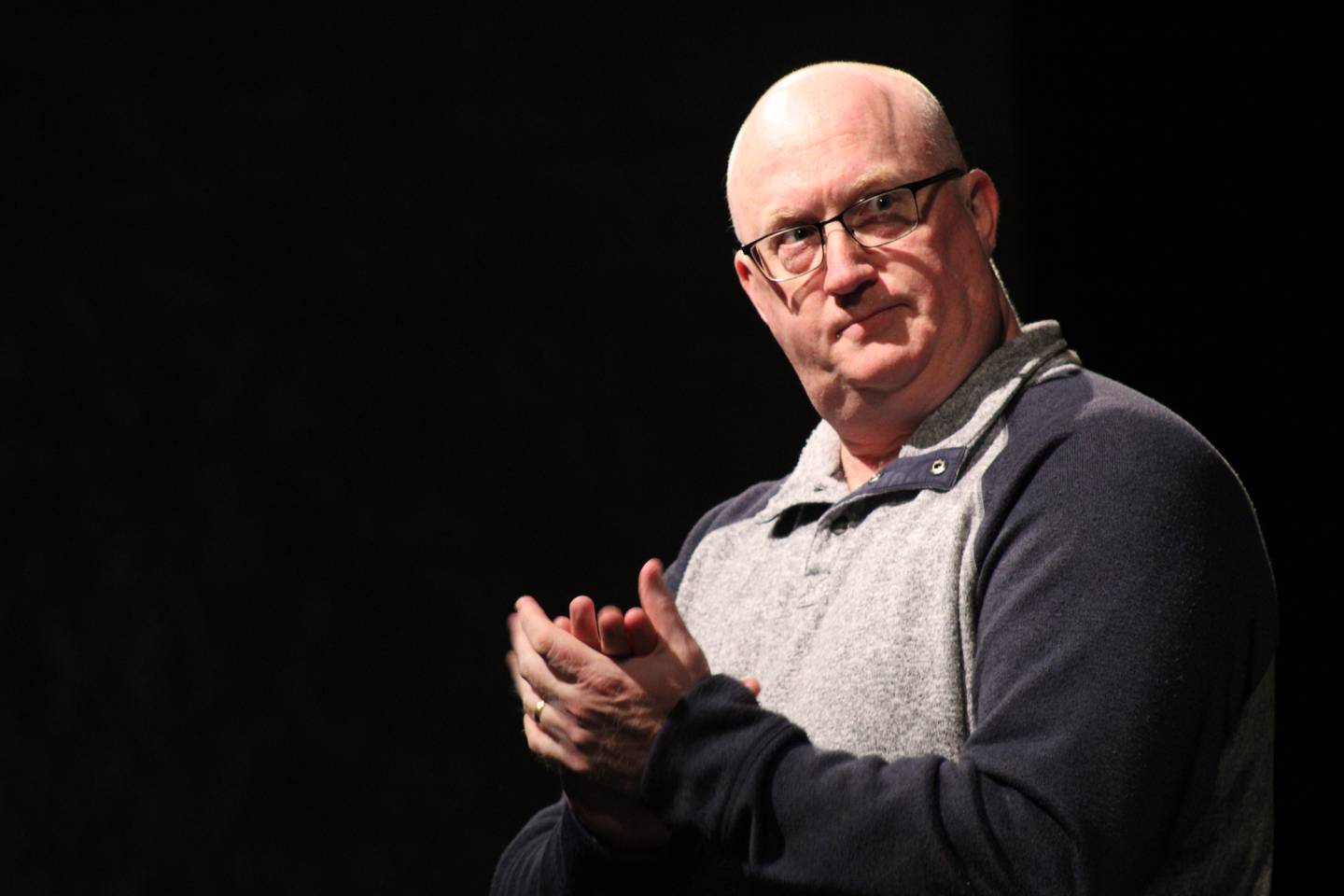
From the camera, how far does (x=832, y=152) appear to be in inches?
→ 55.0

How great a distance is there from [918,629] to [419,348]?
1314mm

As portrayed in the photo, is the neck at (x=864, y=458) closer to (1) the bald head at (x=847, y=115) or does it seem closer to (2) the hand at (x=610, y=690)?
(1) the bald head at (x=847, y=115)

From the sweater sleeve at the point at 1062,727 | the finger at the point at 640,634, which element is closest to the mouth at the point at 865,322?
the sweater sleeve at the point at 1062,727

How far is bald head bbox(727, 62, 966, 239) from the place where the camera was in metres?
1.41

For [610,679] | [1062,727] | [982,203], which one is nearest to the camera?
[1062,727]

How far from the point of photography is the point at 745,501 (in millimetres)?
1695

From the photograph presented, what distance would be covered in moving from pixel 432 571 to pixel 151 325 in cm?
59

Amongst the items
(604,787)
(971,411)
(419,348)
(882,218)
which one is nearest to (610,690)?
(604,787)

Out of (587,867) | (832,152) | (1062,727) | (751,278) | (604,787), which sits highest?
(832,152)

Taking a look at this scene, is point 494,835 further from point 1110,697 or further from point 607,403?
point 1110,697

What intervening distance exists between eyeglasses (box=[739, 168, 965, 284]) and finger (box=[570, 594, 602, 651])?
17.7 inches

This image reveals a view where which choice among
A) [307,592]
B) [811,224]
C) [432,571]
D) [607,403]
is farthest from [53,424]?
[811,224]

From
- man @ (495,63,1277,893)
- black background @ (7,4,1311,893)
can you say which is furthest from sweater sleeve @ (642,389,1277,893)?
black background @ (7,4,1311,893)

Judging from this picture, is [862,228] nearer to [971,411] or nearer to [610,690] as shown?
[971,411]
